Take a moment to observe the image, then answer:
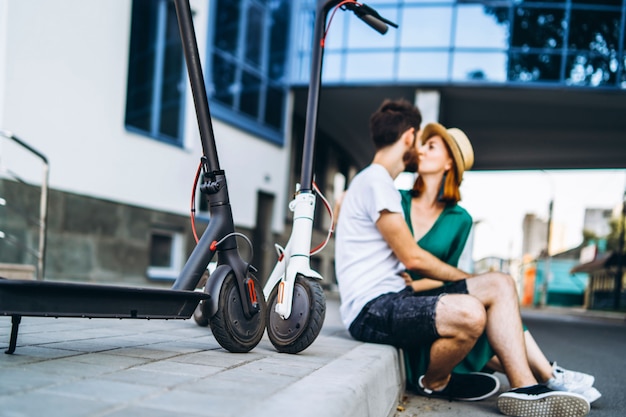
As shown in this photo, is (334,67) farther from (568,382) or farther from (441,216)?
(568,382)

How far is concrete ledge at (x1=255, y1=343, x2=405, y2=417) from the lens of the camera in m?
1.76

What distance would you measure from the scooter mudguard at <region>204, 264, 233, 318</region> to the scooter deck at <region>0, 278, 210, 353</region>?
0.12 metres

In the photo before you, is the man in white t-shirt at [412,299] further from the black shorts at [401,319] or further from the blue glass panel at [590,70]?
the blue glass panel at [590,70]

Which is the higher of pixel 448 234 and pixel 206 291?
pixel 448 234

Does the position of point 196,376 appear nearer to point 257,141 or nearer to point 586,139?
point 257,141

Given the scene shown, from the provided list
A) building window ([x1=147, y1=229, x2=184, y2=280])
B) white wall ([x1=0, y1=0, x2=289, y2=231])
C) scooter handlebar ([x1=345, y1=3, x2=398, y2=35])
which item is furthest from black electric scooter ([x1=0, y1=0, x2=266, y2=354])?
building window ([x1=147, y1=229, x2=184, y2=280])

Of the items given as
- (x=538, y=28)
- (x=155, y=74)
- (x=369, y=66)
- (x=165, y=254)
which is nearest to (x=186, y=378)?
(x=165, y=254)

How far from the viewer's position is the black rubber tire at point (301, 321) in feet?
9.62

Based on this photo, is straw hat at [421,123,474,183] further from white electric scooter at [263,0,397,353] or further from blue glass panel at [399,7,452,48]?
blue glass panel at [399,7,452,48]

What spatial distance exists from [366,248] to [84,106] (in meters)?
7.41

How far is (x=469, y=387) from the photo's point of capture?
11.5 ft

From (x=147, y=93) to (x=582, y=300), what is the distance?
4526cm

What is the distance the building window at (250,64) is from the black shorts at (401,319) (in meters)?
10.4

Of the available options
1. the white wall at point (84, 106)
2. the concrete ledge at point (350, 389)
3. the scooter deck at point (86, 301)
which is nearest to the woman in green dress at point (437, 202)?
the concrete ledge at point (350, 389)
